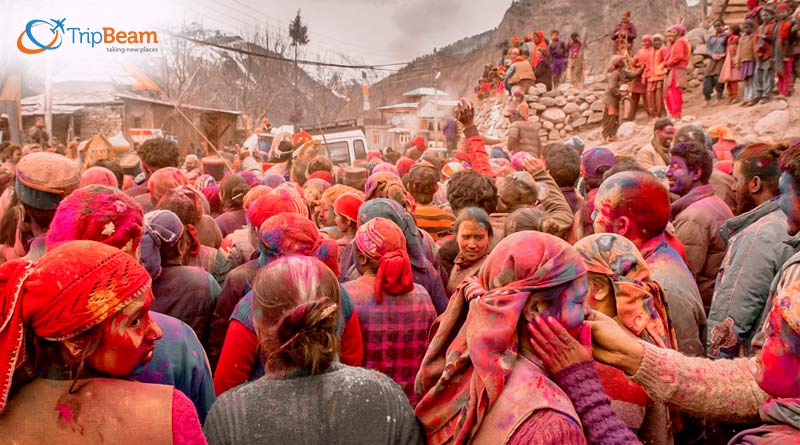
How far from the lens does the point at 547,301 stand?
209cm

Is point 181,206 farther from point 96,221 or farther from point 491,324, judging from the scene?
point 491,324

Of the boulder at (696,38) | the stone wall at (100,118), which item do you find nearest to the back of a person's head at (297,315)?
the boulder at (696,38)

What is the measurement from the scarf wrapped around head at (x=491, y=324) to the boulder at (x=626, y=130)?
17.5 m

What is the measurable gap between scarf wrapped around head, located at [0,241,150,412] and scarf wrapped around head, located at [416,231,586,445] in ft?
3.40

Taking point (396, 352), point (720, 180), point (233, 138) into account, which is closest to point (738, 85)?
point (720, 180)

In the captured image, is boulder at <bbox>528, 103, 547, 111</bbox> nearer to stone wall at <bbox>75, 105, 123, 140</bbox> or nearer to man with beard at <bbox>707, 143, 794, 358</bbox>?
man with beard at <bbox>707, 143, 794, 358</bbox>

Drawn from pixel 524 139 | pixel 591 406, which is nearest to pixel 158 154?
pixel 591 406

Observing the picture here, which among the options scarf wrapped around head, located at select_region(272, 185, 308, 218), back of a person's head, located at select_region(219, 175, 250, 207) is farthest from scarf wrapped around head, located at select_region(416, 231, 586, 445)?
back of a person's head, located at select_region(219, 175, 250, 207)

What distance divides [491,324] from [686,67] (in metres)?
18.3

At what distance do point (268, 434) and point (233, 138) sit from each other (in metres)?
38.4

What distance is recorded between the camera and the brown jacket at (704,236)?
511 cm

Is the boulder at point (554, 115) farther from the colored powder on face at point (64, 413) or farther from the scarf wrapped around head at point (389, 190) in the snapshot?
the colored powder on face at point (64, 413)

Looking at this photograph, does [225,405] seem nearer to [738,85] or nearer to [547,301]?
[547,301]

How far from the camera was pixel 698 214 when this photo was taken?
5129 mm
